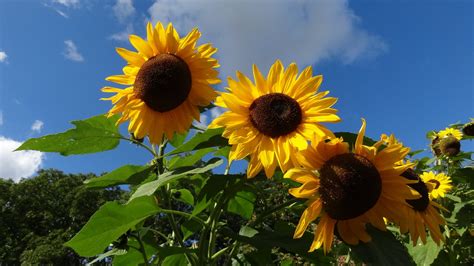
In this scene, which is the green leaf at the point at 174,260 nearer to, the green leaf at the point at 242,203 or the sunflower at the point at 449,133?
the green leaf at the point at 242,203

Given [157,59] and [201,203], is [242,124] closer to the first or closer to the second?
[201,203]

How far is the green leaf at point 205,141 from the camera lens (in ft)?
4.45

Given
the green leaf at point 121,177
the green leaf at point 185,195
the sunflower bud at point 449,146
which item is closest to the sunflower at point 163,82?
the green leaf at point 121,177

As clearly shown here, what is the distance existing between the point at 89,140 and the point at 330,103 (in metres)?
0.88

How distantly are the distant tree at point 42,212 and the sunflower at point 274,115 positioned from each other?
2908 cm

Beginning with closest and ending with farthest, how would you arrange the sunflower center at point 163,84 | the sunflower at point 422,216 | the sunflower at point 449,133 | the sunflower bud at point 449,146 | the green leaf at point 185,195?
1. the sunflower at point 422,216
2. the sunflower center at point 163,84
3. the green leaf at point 185,195
4. the sunflower bud at point 449,146
5. the sunflower at point 449,133

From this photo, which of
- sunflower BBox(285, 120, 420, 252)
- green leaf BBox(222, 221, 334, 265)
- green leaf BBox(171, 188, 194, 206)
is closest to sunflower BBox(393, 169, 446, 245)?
sunflower BBox(285, 120, 420, 252)

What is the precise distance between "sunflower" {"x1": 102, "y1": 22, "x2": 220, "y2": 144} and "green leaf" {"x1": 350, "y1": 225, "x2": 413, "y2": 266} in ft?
2.27

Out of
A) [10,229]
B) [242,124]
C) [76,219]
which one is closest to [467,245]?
[242,124]

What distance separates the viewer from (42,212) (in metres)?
32.8

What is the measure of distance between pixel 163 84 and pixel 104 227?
506 millimetres

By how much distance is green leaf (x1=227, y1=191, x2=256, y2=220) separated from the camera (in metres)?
1.84

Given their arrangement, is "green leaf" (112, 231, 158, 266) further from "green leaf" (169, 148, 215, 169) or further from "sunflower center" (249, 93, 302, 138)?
"sunflower center" (249, 93, 302, 138)

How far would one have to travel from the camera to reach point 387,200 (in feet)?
4.21
